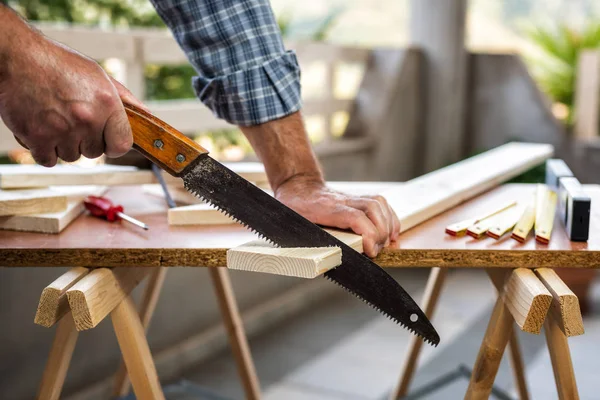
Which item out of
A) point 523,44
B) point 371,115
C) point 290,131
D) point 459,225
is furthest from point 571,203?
point 523,44

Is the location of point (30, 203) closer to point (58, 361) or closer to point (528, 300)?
point (58, 361)

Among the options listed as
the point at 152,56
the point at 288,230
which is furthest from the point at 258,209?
the point at 152,56

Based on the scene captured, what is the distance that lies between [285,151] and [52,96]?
58cm

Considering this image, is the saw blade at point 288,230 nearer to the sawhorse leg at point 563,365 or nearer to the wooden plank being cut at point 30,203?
the sawhorse leg at point 563,365

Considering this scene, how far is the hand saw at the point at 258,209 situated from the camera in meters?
1.35

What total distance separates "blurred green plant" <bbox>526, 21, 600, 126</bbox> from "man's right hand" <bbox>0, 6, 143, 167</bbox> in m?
5.83

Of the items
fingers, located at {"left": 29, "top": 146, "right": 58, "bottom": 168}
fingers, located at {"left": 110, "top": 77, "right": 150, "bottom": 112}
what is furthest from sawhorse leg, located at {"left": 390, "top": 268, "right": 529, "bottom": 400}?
fingers, located at {"left": 29, "top": 146, "right": 58, "bottom": 168}

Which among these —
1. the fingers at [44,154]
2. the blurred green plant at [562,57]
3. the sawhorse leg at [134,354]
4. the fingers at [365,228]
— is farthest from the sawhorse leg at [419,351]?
the blurred green plant at [562,57]

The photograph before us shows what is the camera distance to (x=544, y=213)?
1.62 m

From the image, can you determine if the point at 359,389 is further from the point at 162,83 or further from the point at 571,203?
the point at 162,83

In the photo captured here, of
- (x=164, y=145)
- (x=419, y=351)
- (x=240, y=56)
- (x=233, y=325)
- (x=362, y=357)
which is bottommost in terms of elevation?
(x=362, y=357)

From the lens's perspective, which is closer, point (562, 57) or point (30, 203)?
point (30, 203)

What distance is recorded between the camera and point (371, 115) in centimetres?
512

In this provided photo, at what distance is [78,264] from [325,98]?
11.3 feet
